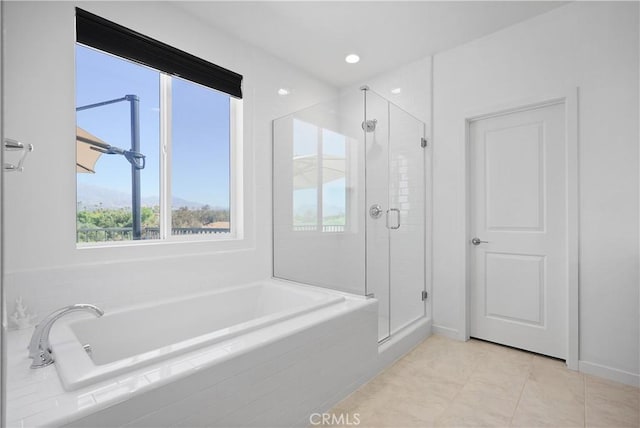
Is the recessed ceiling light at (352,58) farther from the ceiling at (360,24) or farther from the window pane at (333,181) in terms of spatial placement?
the window pane at (333,181)

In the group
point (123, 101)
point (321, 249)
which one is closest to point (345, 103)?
point (321, 249)

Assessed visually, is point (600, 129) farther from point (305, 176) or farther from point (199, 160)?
point (199, 160)

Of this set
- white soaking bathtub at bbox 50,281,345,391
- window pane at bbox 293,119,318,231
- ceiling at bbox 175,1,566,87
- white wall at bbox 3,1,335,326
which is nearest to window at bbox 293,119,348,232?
window pane at bbox 293,119,318,231

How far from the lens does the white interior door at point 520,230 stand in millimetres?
2391

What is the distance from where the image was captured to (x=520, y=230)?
8.43ft

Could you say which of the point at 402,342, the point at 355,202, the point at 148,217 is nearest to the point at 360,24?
the point at 355,202

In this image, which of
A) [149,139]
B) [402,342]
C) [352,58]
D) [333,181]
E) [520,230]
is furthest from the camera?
[352,58]

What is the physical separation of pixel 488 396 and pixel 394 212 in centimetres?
138

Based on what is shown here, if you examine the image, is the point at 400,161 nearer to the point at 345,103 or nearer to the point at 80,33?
the point at 345,103

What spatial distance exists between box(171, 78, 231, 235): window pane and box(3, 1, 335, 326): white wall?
0.89 ft

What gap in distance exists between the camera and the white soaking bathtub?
4.00 feet

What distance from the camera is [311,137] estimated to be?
2.74 m

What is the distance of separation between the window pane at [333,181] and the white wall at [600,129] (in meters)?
1.34

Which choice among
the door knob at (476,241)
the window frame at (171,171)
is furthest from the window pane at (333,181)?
the door knob at (476,241)
